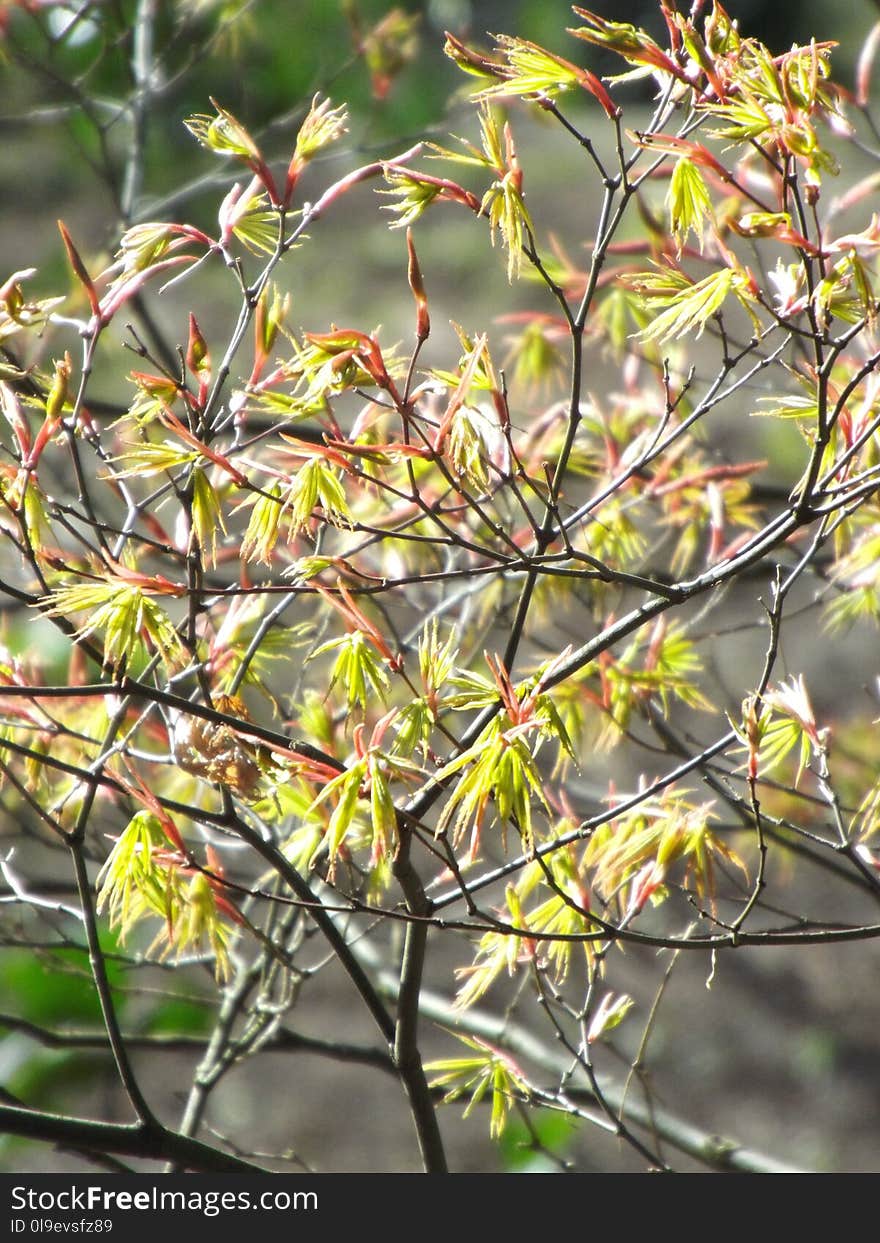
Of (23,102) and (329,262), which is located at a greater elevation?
(23,102)

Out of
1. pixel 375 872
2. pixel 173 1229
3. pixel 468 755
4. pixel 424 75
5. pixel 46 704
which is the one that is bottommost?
pixel 173 1229

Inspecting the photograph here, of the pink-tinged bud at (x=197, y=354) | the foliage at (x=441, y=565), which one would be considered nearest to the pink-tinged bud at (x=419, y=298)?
the foliage at (x=441, y=565)

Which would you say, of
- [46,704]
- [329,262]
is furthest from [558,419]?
[329,262]

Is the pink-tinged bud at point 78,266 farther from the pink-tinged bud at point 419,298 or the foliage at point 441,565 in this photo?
the pink-tinged bud at point 419,298

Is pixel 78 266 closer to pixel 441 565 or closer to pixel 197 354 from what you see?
pixel 197 354

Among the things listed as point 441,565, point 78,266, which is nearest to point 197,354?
point 78,266

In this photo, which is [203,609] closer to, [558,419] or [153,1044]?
[558,419]

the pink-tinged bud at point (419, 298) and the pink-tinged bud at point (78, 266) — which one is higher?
the pink-tinged bud at point (78, 266)

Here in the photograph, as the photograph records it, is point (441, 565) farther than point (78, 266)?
Yes

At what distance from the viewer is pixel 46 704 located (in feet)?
4.30

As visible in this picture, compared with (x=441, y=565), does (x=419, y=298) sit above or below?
below

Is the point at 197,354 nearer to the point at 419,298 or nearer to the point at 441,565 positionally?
the point at 419,298

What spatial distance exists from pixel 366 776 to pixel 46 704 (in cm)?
62

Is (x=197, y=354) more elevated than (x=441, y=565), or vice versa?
(x=441, y=565)
